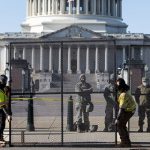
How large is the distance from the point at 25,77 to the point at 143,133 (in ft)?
14.3

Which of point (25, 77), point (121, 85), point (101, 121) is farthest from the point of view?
point (101, 121)

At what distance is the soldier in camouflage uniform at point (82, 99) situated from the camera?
62.5ft

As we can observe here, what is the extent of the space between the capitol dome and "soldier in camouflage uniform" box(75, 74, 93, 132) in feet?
A: 343

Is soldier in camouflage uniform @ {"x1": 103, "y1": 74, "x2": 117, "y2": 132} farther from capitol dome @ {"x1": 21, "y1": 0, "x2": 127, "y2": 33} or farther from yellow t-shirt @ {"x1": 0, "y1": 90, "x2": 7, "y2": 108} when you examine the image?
capitol dome @ {"x1": 21, "y1": 0, "x2": 127, "y2": 33}

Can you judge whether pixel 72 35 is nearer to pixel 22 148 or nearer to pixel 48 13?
pixel 48 13

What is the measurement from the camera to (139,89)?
19922mm

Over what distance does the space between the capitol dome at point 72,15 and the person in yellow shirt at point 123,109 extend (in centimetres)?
10799

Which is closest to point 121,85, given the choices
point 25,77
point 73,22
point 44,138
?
point 44,138

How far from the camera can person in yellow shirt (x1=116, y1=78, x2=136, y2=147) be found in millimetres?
16797

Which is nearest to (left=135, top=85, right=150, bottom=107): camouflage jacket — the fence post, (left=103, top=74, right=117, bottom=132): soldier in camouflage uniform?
(left=103, top=74, right=117, bottom=132): soldier in camouflage uniform

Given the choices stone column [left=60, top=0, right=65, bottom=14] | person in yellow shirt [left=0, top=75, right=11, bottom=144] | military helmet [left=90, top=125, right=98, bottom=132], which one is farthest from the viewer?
stone column [left=60, top=0, right=65, bottom=14]

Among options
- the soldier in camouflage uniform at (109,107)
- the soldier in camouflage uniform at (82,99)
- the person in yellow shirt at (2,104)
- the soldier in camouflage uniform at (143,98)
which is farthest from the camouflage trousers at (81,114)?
the person in yellow shirt at (2,104)

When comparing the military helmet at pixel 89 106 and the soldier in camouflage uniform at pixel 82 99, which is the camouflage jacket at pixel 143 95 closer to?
the military helmet at pixel 89 106

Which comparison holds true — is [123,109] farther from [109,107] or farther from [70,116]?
[70,116]
